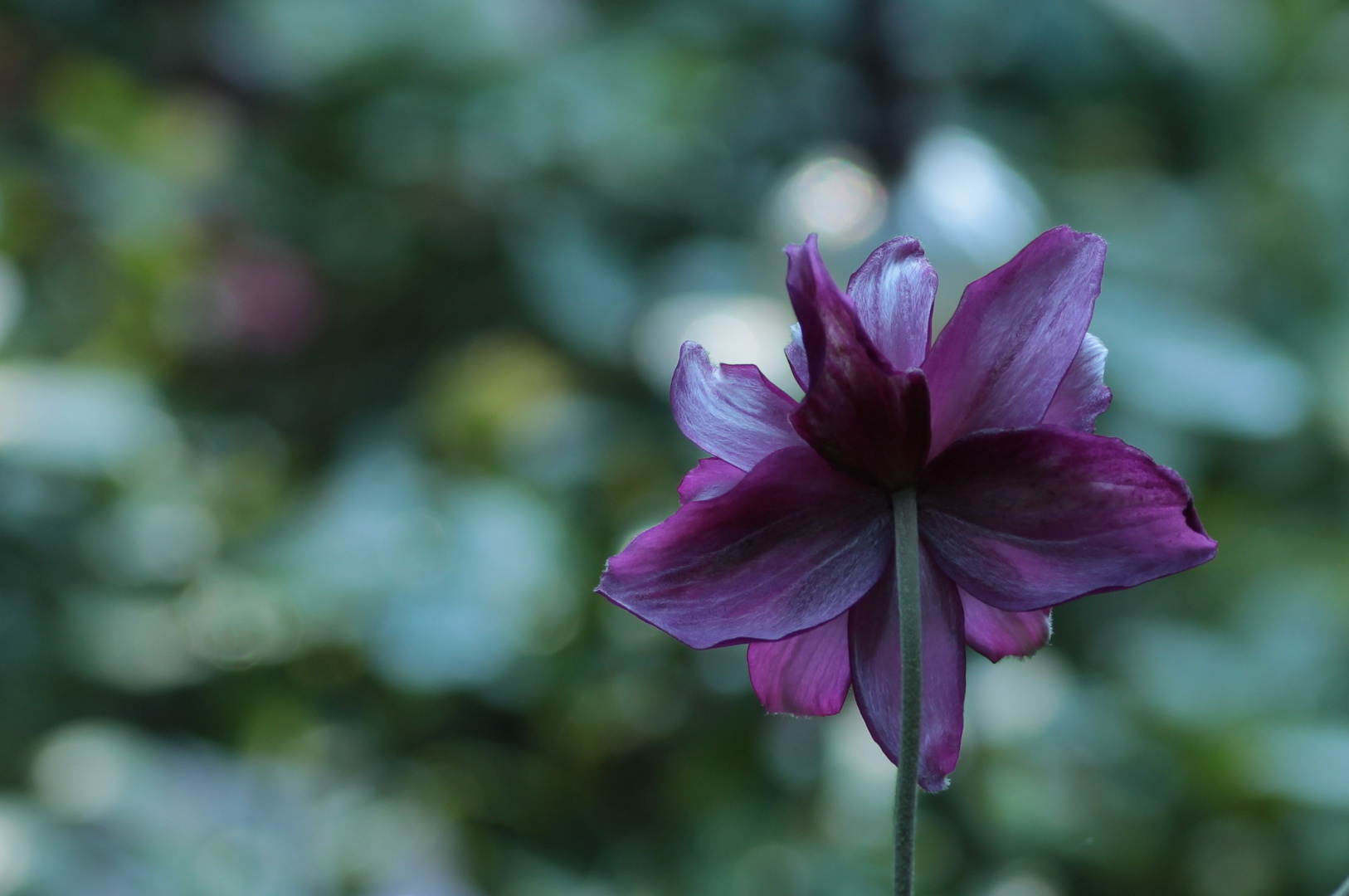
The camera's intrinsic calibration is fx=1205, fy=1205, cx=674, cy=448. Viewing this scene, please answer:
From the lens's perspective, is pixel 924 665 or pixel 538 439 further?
pixel 538 439

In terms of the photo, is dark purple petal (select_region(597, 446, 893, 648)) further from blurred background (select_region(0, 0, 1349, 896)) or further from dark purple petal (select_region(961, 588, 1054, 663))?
blurred background (select_region(0, 0, 1349, 896))

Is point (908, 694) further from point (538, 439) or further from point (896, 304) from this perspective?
point (538, 439)

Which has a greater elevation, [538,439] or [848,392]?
[848,392]

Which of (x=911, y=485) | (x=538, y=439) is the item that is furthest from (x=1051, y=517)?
(x=538, y=439)

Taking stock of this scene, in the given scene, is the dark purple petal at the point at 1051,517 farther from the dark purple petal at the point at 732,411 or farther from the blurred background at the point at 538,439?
the blurred background at the point at 538,439

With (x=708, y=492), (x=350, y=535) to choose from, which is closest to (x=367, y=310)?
(x=350, y=535)

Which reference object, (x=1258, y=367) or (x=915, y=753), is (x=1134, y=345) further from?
(x=915, y=753)
